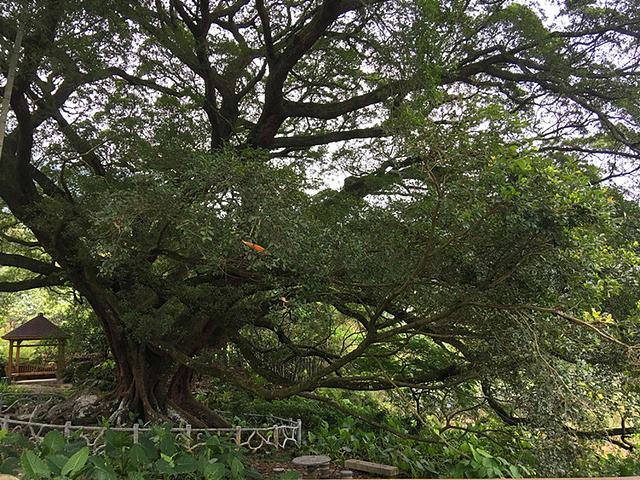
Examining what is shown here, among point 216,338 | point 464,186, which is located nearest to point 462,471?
point 464,186

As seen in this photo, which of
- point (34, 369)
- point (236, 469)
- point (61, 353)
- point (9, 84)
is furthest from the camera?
point (34, 369)

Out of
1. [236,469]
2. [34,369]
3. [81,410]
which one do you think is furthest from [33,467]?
[34,369]

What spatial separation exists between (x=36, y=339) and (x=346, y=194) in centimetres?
1009

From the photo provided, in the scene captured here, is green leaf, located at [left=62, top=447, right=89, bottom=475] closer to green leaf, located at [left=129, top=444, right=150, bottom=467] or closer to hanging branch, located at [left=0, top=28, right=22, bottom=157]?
green leaf, located at [left=129, top=444, right=150, bottom=467]

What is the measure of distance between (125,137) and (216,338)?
11.0ft

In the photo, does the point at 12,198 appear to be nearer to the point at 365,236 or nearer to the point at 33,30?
the point at 33,30

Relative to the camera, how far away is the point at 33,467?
2.86m

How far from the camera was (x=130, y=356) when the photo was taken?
720 centimetres

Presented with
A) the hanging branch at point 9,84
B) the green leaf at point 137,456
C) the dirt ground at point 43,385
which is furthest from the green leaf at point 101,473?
the dirt ground at point 43,385

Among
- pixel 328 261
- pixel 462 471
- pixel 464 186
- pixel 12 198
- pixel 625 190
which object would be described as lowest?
pixel 462 471

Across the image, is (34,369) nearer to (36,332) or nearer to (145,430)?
(36,332)

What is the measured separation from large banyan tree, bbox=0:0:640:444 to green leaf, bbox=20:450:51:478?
4.98 feet

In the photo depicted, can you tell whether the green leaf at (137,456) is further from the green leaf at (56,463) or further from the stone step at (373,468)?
the stone step at (373,468)

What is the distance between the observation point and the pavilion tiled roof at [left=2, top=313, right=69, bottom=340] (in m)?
11.8
